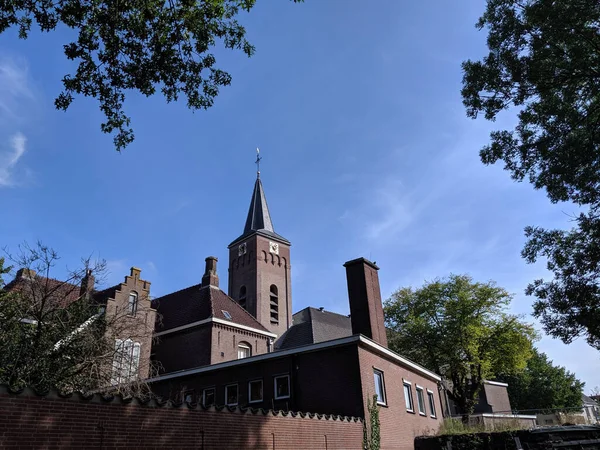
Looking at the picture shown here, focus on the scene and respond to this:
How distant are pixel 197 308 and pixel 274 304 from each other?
12.2 m

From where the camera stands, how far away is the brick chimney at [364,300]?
20.2 meters

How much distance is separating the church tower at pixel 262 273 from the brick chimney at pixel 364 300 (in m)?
17.9

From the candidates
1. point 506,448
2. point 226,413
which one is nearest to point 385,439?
point 506,448

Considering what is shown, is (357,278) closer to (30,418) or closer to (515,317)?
(30,418)

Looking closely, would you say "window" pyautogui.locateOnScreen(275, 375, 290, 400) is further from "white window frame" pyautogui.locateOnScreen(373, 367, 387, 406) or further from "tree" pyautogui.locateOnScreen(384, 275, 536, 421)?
"tree" pyautogui.locateOnScreen(384, 275, 536, 421)

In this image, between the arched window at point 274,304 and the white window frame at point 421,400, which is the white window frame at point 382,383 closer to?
the white window frame at point 421,400

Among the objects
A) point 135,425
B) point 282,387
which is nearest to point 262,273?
point 282,387

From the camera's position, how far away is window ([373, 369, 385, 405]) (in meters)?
18.4

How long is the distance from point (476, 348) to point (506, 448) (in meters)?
14.9

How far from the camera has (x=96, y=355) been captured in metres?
15.6

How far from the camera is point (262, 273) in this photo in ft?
134

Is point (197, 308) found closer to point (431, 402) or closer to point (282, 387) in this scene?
point (282, 387)

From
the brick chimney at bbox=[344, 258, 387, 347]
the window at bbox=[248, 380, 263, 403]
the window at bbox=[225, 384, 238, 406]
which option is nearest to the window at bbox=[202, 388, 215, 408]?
the window at bbox=[225, 384, 238, 406]

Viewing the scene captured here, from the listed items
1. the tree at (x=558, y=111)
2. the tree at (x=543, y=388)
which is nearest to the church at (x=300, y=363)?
the tree at (x=558, y=111)
